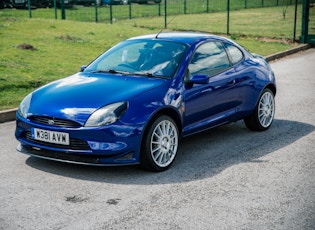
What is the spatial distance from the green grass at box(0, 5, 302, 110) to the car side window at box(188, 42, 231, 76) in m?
3.82

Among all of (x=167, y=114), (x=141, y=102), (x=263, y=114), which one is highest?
(x=141, y=102)

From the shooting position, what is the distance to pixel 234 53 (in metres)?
8.86

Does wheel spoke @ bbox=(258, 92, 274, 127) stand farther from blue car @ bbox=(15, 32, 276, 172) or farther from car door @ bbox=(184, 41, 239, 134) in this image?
car door @ bbox=(184, 41, 239, 134)

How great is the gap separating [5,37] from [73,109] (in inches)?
519

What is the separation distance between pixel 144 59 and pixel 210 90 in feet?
3.08

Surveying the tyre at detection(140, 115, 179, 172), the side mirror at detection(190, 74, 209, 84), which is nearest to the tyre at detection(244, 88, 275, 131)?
the side mirror at detection(190, 74, 209, 84)

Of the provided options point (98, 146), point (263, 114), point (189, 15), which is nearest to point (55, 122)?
point (98, 146)

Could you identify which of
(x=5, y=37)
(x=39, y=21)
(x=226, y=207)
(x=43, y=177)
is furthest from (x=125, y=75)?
(x=39, y=21)

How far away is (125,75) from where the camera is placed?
7.74m

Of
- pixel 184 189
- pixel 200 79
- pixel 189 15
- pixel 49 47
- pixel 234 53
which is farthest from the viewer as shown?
pixel 189 15

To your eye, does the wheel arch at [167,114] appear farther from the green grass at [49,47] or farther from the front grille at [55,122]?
the green grass at [49,47]

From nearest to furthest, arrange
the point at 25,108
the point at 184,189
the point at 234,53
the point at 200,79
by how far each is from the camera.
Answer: the point at 184,189 < the point at 25,108 < the point at 200,79 < the point at 234,53

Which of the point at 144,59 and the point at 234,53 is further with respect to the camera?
the point at 234,53

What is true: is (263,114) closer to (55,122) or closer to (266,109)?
(266,109)
